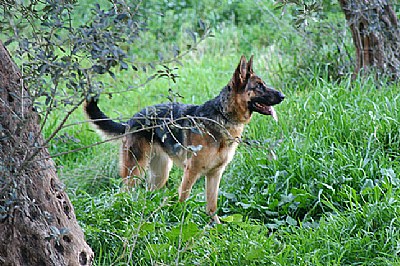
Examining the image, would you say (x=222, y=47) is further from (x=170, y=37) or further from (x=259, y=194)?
(x=259, y=194)

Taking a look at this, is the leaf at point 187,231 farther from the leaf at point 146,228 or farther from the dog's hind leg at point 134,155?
the dog's hind leg at point 134,155

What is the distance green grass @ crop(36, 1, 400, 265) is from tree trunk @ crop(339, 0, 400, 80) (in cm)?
35

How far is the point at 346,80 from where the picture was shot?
772 centimetres

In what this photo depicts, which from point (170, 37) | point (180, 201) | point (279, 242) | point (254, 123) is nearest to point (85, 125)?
point (254, 123)

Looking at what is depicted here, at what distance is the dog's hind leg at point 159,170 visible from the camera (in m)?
6.84

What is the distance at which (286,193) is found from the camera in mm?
5883

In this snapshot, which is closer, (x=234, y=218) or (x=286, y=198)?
(x=234, y=218)

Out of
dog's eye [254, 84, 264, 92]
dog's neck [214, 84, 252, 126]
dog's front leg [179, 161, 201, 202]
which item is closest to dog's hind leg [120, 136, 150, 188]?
dog's front leg [179, 161, 201, 202]

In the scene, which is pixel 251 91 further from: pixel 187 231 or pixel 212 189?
pixel 187 231

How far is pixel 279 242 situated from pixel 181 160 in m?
1.71

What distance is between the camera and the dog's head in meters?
5.92

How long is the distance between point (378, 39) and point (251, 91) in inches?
100

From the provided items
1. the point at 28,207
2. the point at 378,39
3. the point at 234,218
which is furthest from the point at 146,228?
the point at 378,39

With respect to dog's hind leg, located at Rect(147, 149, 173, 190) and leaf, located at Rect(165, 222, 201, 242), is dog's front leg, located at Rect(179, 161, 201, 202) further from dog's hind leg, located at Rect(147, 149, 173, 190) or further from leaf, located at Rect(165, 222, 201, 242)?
leaf, located at Rect(165, 222, 201, 242)
